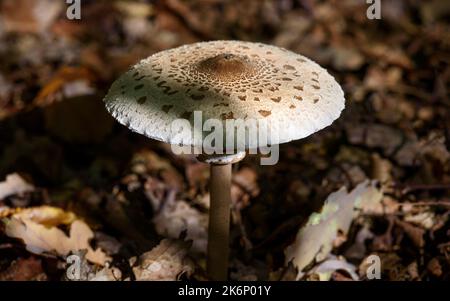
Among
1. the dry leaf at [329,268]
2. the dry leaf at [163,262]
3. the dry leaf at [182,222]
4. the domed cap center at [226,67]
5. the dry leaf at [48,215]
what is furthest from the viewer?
the dry leaf at [182,222]

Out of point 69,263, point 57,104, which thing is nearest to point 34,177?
point 57,104

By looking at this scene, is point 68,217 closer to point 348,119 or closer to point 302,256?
point 302,256

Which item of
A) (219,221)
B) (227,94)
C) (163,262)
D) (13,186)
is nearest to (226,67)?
(227,94)

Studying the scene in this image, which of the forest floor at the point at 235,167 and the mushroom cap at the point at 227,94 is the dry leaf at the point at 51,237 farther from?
the mushroom cap at the point at 227,94

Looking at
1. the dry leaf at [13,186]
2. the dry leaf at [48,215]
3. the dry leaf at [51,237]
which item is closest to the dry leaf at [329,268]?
the dry leaf at [51,237]

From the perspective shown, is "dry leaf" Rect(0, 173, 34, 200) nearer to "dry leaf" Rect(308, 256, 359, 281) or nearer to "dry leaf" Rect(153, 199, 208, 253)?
"dry leaf" Rect(153, 199, 208, 253)
